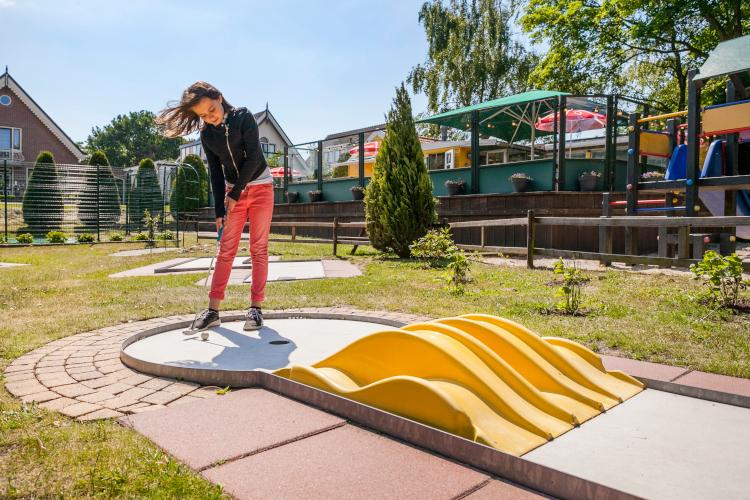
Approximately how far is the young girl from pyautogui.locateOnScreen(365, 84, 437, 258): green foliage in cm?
669

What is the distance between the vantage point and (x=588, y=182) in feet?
42.9

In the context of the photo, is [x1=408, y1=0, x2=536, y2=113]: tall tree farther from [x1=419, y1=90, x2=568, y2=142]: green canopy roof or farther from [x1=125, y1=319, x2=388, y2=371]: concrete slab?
[x1=125, y1=319, x2=388, y2=371]: concrete slab

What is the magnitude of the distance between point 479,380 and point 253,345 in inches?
78.4

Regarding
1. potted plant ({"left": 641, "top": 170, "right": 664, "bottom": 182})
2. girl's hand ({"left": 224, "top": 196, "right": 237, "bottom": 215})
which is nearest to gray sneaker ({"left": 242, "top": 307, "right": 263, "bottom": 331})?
girl's hand ({"left": 224, "top": 196, "right": 237, "bottom": 215})

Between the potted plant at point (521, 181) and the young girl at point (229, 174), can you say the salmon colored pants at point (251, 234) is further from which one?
the potted plant at point (521, 181)

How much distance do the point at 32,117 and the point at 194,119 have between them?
118 feet

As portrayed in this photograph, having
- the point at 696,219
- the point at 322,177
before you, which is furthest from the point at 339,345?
the point at 322,177

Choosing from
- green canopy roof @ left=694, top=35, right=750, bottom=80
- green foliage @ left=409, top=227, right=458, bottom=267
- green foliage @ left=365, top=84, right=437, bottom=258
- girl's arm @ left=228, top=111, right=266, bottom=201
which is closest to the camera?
girl's arm @ left=228, top=111, right=266, bottom=201

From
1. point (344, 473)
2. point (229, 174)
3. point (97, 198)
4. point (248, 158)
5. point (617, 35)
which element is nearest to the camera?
point (344, 473)

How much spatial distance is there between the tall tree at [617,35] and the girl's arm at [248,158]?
20.7 meters

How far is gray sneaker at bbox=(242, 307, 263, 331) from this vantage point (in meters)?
4.32

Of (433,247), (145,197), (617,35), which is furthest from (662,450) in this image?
(145,197)

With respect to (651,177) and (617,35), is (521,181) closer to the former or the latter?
(651,177)

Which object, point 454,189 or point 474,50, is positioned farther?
point 474,50
